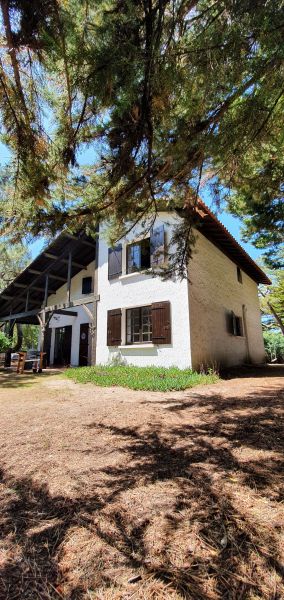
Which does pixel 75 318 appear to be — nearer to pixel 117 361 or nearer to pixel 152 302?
pixel 117 361

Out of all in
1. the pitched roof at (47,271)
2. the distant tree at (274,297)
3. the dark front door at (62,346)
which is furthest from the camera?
the distant tree at (274,297)

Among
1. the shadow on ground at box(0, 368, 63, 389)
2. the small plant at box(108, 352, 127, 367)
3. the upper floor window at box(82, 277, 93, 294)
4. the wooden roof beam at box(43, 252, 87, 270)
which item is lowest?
the shadow on ground at box(0, 368, 63, 389)

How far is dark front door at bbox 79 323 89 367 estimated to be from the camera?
531 inches

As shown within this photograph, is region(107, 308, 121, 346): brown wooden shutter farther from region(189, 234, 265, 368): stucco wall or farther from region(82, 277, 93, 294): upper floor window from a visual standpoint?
region(82, 277, 93, 294): upper floor window

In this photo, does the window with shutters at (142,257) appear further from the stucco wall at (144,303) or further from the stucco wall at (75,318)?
the stucco wall at (75,318)

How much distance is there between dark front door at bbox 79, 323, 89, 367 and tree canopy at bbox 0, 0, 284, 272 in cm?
994

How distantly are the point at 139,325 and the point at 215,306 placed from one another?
281 cm

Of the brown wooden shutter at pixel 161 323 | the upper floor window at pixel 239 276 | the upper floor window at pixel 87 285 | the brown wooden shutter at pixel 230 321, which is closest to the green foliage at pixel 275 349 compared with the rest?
the upper floor window at pixel 239 276

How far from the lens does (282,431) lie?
3266mm

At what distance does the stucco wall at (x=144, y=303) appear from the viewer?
333 inches

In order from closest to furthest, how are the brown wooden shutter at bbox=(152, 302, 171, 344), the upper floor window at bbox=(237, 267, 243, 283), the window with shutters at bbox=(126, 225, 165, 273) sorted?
the brown wooden shutter at bbox=(152, 302, 171, 344), the window with shutters at bbox=(126, 225, 165, 273), the upper floor window at bbox=(237, 267, 243, 283)

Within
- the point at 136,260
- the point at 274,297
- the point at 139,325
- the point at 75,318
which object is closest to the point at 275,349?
the point at 274,297

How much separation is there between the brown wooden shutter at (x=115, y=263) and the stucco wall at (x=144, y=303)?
200 millimetres

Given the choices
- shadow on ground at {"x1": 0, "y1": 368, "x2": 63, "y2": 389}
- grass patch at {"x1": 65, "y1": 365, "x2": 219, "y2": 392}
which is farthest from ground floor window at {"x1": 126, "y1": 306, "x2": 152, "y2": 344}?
shadow on ground at {"x1": 0, "y1": 368, "x2": 63, "y2": 389}
